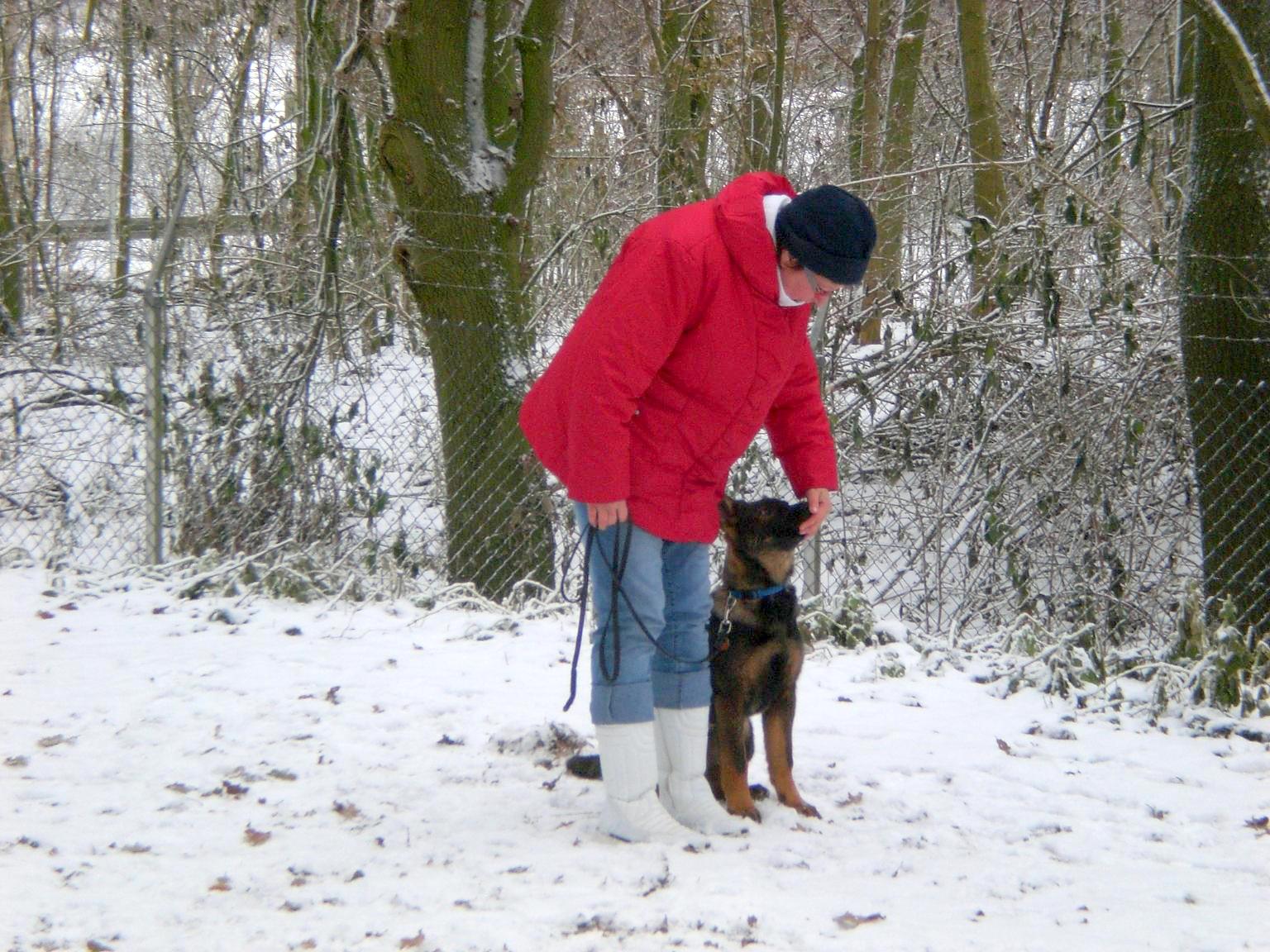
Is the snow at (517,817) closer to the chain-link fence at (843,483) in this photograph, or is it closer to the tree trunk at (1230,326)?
the chain-link fence at (843,483)

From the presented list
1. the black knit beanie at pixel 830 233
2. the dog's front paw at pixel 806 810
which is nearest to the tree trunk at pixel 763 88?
the black knit beanie at pixel 830 233

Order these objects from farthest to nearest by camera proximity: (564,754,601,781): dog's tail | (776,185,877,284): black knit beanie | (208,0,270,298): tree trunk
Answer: (208,0,270,298): tree trunk
(564,754,601,781): dog's tail
(776,185,877,284): black knit beanie

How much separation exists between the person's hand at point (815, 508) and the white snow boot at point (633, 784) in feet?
2.33

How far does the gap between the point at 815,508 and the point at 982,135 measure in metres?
7.06

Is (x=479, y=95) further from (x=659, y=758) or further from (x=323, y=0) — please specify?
(x=659, y=758)

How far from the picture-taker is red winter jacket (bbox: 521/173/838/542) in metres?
2.94

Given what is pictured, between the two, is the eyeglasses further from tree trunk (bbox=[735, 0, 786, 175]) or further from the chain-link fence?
tree trunk (bbox=[735, 0, 786, 175])

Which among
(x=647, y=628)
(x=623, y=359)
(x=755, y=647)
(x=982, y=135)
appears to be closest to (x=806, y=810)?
(x=755, y=647)

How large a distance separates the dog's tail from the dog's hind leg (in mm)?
569

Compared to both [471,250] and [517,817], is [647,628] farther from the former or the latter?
[471,250]

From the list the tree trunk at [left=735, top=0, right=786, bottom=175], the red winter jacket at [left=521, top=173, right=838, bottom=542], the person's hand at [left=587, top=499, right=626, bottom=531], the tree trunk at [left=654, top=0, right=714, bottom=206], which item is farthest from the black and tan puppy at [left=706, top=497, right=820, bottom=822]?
the tree trunk at [left=654, top=0, right=714, bottom=206]

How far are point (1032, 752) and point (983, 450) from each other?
311 cm

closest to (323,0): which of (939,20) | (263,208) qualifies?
(263,208)

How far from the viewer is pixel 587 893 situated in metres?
2.91
